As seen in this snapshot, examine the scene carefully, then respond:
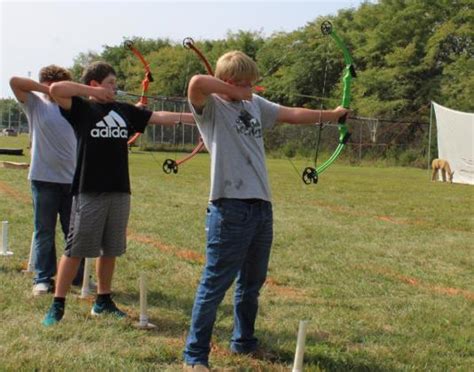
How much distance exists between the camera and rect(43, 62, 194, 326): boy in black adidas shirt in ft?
13.9

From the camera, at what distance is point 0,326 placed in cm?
427

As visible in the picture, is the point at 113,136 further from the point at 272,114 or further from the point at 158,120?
the point at 272,114

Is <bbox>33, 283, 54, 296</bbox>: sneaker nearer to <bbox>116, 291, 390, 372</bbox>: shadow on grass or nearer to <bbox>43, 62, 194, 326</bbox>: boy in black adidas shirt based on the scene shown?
<bbox>116, 291, 390, 372</bbox>: shadow on grass

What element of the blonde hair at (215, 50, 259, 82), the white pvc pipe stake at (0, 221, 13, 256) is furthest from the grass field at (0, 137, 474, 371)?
the blonde hair at (215, 50, 259, 82)

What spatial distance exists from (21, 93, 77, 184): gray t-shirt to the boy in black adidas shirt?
0.83m

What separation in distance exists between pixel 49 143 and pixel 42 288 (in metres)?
1.20

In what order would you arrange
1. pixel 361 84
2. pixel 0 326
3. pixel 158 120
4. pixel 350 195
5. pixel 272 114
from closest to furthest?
pixel 272 114
pixel 0 326
pixel 158 120
pixel 350 195
pixel 361 84

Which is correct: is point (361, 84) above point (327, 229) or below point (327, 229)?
above

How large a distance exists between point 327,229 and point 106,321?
5.75 meters

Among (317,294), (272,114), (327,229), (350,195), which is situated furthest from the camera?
(350,195)

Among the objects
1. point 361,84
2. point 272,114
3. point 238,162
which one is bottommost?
point 238,162

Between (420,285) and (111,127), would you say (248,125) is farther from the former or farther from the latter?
(420,285)

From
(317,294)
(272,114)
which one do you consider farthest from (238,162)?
(317,294)

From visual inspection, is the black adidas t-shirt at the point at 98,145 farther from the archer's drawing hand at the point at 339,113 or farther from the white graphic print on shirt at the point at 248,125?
the archer's drawing hand at the point at 339,113
